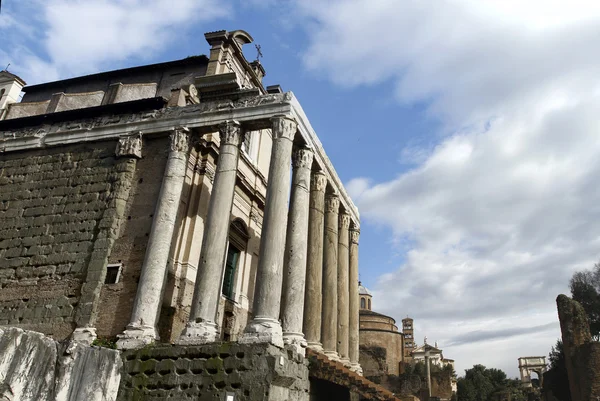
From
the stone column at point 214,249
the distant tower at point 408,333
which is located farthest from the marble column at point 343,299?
the distant tower at point 408,333

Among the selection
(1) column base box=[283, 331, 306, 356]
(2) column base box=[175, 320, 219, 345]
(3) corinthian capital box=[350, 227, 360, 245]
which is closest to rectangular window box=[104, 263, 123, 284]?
(2) column base box=[175, 320, 219, 345]

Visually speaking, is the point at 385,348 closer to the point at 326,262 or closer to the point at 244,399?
the point at 326,262

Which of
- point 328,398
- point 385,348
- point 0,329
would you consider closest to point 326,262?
point 328,398

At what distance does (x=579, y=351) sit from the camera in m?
27.9

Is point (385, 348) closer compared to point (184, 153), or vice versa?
point (184, 153)

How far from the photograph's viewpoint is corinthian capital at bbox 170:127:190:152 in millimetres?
13617

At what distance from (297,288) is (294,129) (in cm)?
431

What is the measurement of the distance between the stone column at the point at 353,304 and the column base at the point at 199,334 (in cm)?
726

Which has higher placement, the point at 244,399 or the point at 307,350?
the point at 307,350

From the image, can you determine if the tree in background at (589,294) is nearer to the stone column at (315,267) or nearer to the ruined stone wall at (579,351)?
the ruined stone wall at (579,351)

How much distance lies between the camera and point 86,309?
12133mm

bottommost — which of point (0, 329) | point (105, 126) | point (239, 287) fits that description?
point (0, 329)

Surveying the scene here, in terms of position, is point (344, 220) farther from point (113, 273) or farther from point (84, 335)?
point (84, 335)

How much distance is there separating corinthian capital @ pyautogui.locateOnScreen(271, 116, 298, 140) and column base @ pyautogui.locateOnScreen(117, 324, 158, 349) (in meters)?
5.83
